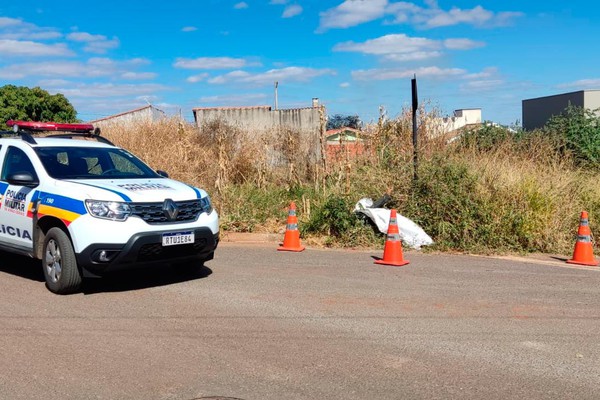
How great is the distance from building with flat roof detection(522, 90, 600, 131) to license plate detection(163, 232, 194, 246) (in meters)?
19.0

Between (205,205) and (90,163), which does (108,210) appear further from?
(90,163)

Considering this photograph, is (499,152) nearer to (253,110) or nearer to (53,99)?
(253,110)

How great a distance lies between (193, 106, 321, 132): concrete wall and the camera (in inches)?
758

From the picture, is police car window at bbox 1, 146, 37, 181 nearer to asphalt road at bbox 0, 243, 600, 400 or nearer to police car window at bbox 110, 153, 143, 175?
police car window at bbox 110, 153, 143, 175

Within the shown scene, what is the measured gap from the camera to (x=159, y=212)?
694 centimetres

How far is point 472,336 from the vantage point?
5605 mm

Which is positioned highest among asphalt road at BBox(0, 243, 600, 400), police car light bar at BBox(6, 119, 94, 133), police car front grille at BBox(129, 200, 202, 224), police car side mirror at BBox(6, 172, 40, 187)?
police car light bar at BBox(6, 119, 94, 133)

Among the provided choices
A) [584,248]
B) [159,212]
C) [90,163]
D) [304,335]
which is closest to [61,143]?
[90,163]

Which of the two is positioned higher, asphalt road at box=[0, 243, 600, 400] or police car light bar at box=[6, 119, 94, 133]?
police car light bar at box=[6, 119, 94, 133]

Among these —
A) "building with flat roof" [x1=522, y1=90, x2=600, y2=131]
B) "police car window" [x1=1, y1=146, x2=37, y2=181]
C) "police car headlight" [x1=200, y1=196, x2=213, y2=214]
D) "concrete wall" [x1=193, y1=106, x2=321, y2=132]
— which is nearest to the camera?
"police car headlight" [x1=200, y1=196, x2=213, y2=214]

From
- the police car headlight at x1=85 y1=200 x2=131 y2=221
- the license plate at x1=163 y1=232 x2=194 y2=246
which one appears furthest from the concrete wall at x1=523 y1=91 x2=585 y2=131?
the police car headlight at x1=85 y1=200 x2=131 y2=221

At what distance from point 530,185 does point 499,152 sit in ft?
8.22

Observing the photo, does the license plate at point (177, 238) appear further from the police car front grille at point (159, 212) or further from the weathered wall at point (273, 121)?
the weathered wall at point (273, 121)

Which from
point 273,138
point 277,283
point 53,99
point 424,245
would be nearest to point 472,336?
point 277,283
